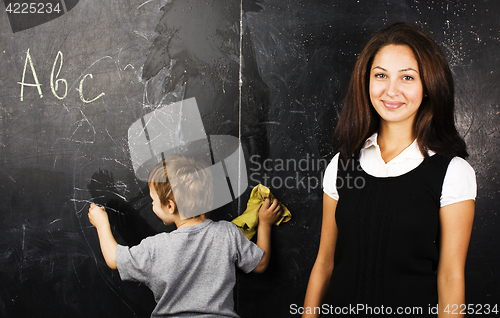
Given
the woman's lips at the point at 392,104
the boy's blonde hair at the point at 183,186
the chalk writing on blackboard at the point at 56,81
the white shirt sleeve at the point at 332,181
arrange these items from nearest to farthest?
the woman's lips at the point at 392,104 → the white shirt sleeve at the point at 332,181 → the boy's blonde hair at the point at 183,186 → the chalk writing on blackboard at the point at 56,81

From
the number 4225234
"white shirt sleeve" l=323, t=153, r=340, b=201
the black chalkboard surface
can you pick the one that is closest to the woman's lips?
"white shirt sleeve" l=323, t=153, r=340, b=201

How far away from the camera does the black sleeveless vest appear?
1.11 m

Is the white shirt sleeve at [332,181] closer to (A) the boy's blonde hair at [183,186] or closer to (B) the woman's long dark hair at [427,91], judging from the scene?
(B) the woman's long dark hair at [427,91]

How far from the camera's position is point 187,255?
1396 mm

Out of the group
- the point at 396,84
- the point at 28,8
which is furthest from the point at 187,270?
the point at 28,8

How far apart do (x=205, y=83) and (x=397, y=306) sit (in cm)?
113

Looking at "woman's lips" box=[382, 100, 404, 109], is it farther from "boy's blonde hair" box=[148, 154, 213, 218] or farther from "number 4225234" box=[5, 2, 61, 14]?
"number 4225234" box=[5, 2, 61, 14]

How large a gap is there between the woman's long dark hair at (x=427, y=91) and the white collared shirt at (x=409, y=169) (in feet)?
0.12

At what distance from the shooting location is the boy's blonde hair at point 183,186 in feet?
4.81

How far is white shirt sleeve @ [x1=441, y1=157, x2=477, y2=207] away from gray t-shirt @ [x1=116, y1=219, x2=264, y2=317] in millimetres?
750

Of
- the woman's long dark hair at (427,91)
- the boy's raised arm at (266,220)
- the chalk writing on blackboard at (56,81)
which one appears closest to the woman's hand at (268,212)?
the boy's raised arm at (266,220)

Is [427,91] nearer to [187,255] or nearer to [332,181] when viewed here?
[332,181]

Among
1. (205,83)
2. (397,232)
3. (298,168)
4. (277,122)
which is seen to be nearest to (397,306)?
(397,232)

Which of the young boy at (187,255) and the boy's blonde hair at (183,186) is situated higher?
the boy's blonde hair at (183,186)
